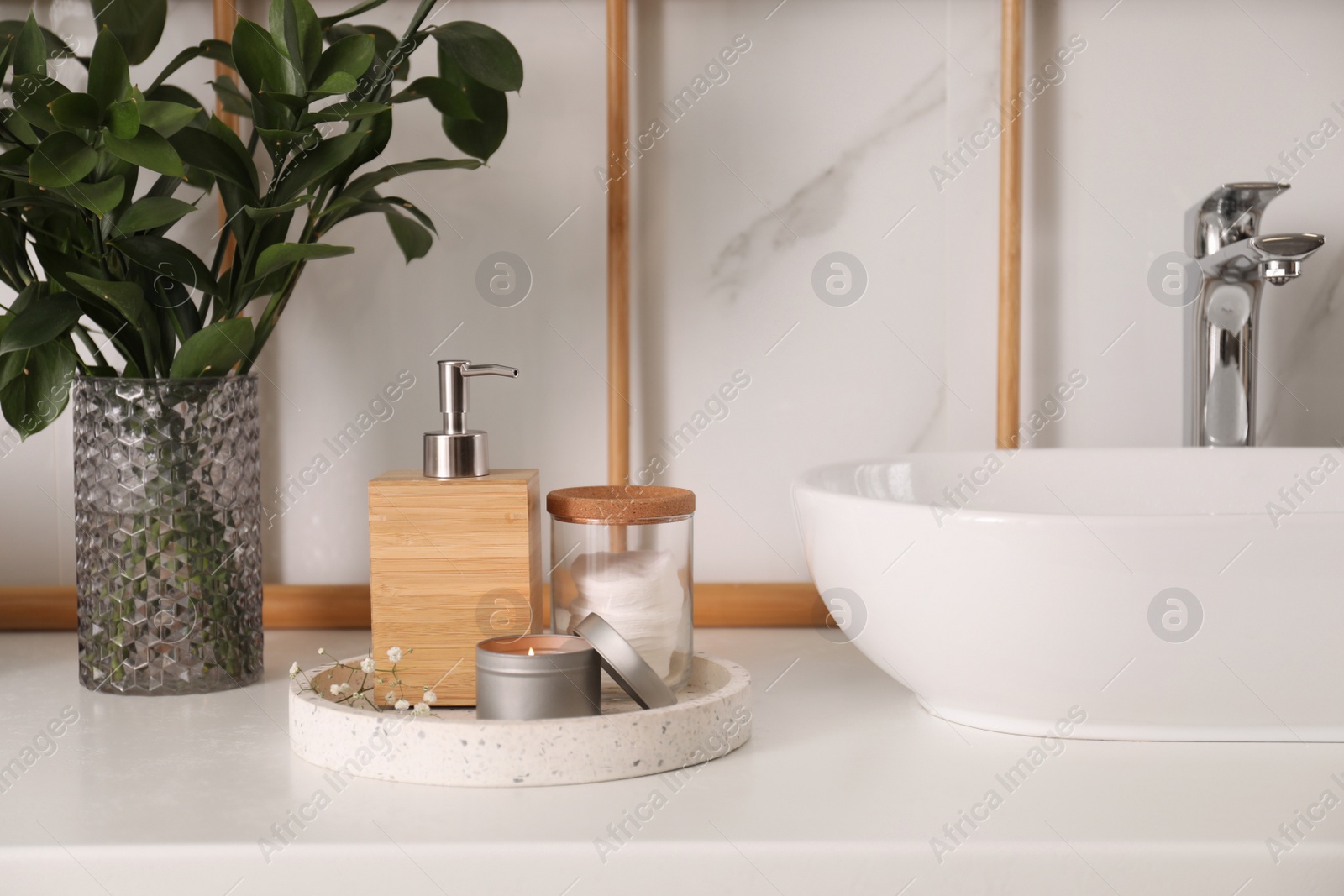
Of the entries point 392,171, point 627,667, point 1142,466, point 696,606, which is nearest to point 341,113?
point 392,171

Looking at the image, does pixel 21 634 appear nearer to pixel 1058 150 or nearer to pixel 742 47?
pixel 742 47

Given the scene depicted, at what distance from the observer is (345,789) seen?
0.51 metres

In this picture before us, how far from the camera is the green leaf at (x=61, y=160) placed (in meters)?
0.55

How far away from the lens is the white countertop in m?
0.43

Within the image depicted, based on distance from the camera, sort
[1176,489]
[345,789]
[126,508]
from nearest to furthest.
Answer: [345,789] → [126,508] → [1176,489]

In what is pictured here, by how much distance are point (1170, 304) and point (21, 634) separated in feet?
3.20

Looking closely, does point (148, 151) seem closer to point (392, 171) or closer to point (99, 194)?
point (99, 194)

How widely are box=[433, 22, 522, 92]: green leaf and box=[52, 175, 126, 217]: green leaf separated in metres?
0.24

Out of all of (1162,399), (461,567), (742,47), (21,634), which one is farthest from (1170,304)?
(21,634)

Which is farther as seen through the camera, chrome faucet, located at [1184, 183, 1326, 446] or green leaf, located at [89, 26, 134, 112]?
chrome faucet, located at [1184, 183, 1326, 446]

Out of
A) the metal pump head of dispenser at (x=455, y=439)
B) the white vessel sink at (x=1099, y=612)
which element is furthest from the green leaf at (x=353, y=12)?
the white vessel sink at (x=1099, y=612)

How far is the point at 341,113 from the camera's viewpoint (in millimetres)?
595

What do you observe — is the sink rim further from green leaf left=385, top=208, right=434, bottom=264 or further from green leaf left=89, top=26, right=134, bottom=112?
green leaf left=89, top=26, right=134, bottom=112

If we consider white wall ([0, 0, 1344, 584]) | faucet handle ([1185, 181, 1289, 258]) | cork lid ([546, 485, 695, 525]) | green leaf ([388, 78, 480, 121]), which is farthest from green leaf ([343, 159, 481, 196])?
faucet handle ([1185, 181, 1289, 258])
